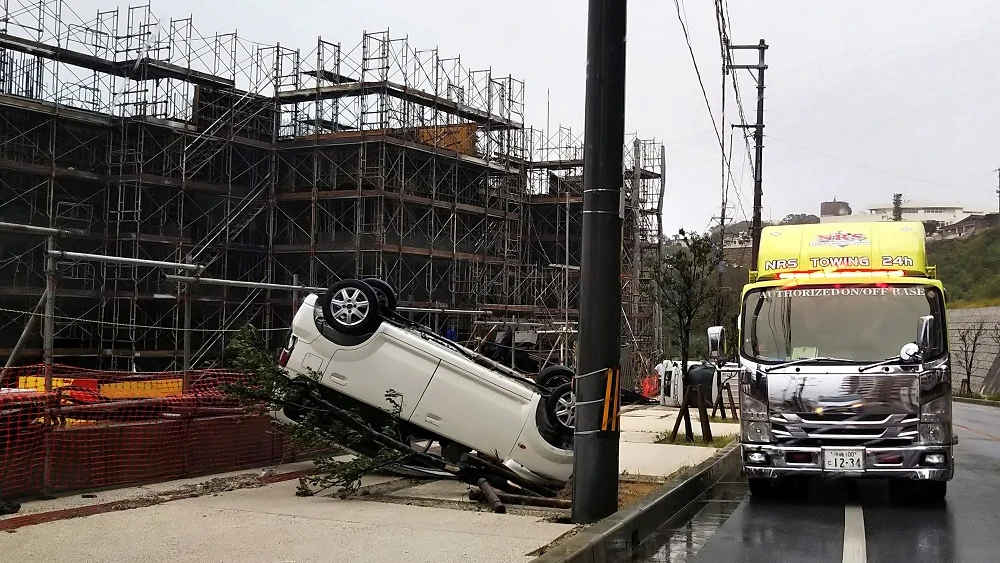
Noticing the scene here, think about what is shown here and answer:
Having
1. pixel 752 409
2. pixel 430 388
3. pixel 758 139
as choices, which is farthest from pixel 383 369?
pixel 758 139

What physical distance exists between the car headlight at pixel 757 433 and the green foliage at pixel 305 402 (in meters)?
3.83

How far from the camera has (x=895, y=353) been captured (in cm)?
1052

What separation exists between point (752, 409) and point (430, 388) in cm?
363

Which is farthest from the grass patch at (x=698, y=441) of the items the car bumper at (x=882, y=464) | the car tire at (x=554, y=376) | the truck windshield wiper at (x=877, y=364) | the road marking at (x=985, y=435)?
the road marking at (x=985, y=435)

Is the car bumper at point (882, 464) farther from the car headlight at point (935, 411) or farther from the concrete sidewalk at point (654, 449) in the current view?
the concrete sidewalk at point (654, 449)

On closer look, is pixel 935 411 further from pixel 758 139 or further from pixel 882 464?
pixel 758 139

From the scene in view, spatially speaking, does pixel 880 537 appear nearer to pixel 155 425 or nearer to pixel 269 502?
pixel 269 502

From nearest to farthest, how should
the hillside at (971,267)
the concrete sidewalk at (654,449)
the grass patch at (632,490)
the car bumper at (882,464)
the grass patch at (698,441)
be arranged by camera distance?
the grass patch at (632,490) < the car bumper at (882,464) < the concrete sidewalk at (654,449) < the grass patch at (698,441) < the hillside at (971,267)

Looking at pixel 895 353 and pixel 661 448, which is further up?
pixel 895 353

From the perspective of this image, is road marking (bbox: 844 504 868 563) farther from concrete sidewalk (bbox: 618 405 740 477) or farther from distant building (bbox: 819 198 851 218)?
distant building (bbox: 819 198 851 218)

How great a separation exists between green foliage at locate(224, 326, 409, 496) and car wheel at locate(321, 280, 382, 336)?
659mm

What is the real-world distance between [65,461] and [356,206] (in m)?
27.6

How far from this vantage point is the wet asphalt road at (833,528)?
812 centimetres

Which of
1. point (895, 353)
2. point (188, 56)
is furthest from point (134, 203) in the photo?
point (895, 353)
